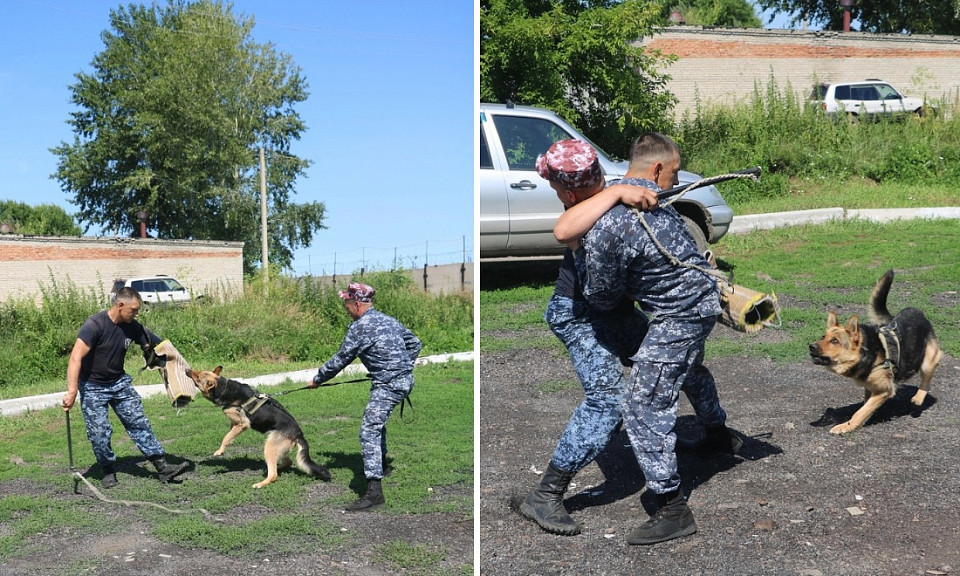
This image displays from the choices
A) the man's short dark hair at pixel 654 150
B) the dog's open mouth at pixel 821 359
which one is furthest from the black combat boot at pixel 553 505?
the dog's open mouth at pixel 821 359

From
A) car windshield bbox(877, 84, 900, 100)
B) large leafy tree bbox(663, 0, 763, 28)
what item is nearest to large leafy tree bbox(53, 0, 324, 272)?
large leafy tree bbox(663, 0, 763, 28)

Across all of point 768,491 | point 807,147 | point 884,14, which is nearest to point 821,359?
point 768,491

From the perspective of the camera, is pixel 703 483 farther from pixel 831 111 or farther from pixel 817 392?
pixel 831 111

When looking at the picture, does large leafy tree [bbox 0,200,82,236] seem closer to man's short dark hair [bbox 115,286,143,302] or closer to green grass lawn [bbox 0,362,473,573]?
green grass lawn [bbox 0,362,473,573]

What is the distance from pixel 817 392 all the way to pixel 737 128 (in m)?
14.3

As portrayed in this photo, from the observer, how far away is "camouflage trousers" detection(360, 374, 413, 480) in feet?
19.5

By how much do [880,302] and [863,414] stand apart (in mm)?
972

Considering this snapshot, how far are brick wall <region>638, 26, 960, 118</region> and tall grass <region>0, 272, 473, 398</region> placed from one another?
8.32 m

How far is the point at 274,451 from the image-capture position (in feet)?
21.9

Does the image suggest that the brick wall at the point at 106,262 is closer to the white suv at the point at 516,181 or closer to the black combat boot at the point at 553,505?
the white suv at the point at 516,181

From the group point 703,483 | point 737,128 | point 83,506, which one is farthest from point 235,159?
point 703,483

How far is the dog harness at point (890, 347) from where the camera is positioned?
5.50 meters

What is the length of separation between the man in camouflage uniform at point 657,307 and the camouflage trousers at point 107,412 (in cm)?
443

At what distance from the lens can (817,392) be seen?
6219 mm
